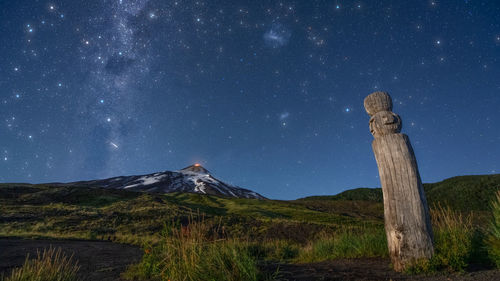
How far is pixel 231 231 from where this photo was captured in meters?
16.0

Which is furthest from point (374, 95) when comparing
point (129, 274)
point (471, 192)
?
point (471, 192)

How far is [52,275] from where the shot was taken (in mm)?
4297

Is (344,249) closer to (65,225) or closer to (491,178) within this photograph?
(65,225)

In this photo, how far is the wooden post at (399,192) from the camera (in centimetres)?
352

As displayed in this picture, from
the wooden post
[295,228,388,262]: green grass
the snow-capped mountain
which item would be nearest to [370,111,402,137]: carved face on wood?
the wooden post

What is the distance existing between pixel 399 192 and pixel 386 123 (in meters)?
1.10

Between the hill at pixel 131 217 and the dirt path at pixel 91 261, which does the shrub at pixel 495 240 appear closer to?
the hill at pixel 131 217

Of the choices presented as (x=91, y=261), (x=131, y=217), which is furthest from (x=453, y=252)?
(x=131, y=217)

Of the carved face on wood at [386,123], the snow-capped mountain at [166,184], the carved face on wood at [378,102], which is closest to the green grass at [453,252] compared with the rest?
the carved face on wood at [386,123]

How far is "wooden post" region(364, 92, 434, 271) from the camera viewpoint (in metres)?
3.52

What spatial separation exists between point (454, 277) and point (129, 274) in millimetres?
5580

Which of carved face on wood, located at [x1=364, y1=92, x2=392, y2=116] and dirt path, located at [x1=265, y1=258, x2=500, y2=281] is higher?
carved face on wood, located at [x1=364, y1=92, x2=392, y2=116]

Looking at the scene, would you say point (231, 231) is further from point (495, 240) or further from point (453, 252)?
point (495, 240)

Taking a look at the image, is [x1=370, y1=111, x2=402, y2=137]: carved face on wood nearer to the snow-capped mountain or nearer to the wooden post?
the wooden post
